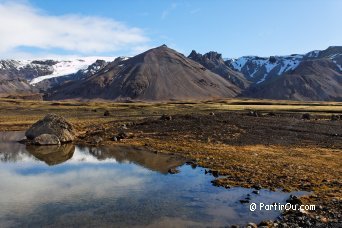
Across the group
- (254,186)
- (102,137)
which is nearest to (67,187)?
(254,186)

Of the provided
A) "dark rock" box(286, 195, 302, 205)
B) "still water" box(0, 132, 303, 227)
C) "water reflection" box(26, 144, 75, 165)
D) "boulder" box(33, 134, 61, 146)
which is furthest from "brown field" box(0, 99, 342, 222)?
"water reflection" box(26, 144, 75, 165)

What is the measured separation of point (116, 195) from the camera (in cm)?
2895

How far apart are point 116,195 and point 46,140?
29.8 meters

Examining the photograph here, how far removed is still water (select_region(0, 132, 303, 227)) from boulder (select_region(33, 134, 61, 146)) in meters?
10.1

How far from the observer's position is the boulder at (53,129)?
57.7 m

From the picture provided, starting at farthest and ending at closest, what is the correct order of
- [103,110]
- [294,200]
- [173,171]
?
[103,110] → [173,171] → [294,200]

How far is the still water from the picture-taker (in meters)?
23.8

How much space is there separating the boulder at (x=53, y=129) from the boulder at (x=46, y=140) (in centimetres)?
81

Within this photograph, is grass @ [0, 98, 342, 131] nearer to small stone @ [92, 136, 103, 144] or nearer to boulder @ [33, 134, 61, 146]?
small stone @ [92, 136, 103, 144]

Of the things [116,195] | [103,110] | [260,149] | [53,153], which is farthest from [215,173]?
[103,110]

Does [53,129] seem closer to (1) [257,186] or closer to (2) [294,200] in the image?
(1) [257,186]

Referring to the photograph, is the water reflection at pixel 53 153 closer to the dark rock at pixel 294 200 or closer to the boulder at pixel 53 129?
the boulder at pixel 53 129

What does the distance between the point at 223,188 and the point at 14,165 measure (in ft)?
72.9

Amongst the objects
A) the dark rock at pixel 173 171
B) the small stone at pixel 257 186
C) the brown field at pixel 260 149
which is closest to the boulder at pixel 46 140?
the brown field at pixel 260 149
